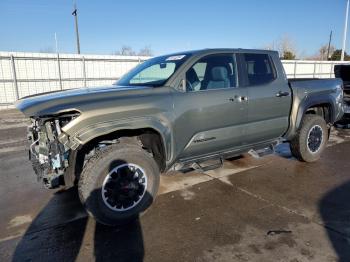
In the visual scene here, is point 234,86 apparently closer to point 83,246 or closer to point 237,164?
point 237,164

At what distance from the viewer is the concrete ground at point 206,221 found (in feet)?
9.75

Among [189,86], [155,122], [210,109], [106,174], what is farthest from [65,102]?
[210,109]

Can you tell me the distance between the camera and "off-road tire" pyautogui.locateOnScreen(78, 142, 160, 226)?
3.34m

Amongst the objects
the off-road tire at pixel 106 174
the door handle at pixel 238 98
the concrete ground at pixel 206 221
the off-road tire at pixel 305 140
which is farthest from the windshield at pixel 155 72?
the off-road tire at pixel 305 140

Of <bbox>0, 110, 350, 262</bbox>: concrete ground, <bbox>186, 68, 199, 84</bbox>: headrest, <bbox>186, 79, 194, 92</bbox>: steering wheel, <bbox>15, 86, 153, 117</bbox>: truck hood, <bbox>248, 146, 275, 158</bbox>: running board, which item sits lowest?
<bbox>0, 110, 350, 262</bbox>: concrete ground

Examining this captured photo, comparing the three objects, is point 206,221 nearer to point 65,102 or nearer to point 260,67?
point 65,102

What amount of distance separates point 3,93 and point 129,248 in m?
15.1

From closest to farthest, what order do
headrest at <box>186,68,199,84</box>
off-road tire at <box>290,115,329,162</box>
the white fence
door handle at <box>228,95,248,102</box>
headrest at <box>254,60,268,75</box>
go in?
headrest at <box>186,68,199,84</box> < door handle at <box>228,95,248,102</box> < headrest at <box>254,60,268,75</box> < off-road tire at <box>290,115,329,162</box> < the white fence

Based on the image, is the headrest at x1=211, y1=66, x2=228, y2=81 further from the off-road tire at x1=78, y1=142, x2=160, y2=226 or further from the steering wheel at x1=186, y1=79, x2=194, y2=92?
the off-road tire at x1=78, y1=142, x2=160, y2=226

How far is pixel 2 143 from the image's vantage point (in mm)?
8070

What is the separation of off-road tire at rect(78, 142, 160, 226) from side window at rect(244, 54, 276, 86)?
2.10 meters

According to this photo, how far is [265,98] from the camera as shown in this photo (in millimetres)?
4723

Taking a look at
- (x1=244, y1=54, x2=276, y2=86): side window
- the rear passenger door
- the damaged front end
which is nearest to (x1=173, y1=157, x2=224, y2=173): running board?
the rear passenger door

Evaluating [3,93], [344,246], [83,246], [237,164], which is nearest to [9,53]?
[3,93]
